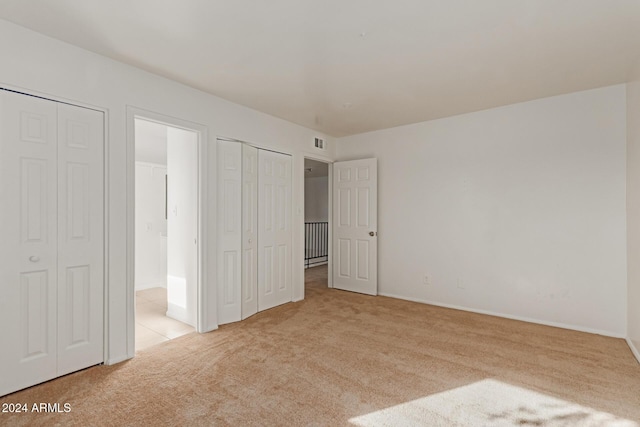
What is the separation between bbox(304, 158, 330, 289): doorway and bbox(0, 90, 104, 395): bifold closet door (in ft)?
10.9

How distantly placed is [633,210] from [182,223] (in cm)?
443

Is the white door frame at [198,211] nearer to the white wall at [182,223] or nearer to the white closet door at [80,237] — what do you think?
Result: the white wall at [182,223]

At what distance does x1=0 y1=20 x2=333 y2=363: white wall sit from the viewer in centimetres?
219

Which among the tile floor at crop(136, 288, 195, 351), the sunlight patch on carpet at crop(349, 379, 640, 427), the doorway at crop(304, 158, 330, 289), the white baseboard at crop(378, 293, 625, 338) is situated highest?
the doorway at crop(304, 158, 330, 289)

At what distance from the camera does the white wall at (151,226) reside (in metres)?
5.38

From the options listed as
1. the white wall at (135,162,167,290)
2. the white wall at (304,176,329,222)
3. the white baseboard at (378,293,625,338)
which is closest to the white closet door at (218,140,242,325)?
the white baseboard at (378,293,625,338)

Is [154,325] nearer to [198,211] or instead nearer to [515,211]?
[198,211]

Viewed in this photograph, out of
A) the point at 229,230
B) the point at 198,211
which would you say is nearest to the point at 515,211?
the point at 229,230

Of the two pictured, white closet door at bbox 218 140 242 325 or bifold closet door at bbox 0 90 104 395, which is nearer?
bifold closet door at bbox 0 90 104 395

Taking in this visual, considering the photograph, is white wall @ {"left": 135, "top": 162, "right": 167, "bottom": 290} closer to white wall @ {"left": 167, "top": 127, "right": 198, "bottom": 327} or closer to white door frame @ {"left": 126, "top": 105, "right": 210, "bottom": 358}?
white wall @ {"left": 167, "top": 127, "right": 198, "bottom": 327}

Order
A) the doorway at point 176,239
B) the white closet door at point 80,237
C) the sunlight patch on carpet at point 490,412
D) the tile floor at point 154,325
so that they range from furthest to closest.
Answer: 1. the doorway at point 176,239
2. the tile floor at point 154,325
3. the white closet door at point 80,237
4. the sunlight patch on carpet at point 490,412

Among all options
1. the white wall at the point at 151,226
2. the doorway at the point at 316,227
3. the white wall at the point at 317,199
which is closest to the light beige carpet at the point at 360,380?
the doorway at the point at 316,227

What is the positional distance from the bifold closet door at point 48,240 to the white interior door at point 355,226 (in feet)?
10.9

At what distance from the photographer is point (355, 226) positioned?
16.4 feet
